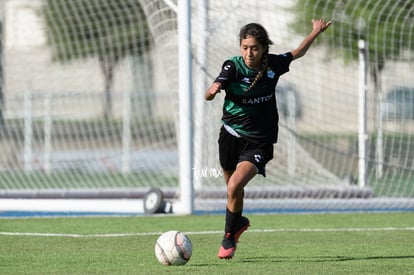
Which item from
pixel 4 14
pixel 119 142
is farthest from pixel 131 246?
pixel 119 142

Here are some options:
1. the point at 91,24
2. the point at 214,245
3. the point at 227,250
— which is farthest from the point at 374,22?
the point at 227,250

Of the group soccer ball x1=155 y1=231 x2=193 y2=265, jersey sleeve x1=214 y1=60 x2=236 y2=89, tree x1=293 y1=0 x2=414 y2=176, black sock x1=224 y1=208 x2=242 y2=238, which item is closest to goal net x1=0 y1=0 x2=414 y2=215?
tree x1=293 y1=0 x2=414 y2=176

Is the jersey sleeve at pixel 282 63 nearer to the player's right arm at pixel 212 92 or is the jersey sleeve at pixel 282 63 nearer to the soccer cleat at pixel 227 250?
the player's right arm at pixel 212 92

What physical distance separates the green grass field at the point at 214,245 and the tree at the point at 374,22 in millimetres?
3087

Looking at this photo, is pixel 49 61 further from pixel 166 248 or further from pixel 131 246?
pixel 166 248

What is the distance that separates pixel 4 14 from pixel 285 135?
540 cm

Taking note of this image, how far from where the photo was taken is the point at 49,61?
60.5 feet

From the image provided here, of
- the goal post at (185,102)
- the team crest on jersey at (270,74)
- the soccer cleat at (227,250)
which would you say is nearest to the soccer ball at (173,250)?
the soccer cleat at (227,250)

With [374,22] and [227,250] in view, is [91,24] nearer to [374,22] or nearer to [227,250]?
[374,22]

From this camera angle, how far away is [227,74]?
7801 mm

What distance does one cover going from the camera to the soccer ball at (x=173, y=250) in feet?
23.7

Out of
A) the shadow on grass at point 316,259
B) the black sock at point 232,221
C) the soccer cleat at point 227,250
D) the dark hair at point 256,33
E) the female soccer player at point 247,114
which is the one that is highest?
the dark hair at point 256,33

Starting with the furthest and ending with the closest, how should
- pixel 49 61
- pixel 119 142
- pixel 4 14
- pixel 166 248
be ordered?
pixel 119 142, pixel 49 61, pixel 4 14, pixel 166 248

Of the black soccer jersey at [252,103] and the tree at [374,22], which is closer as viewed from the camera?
the black soccer jersey at [252,103]
